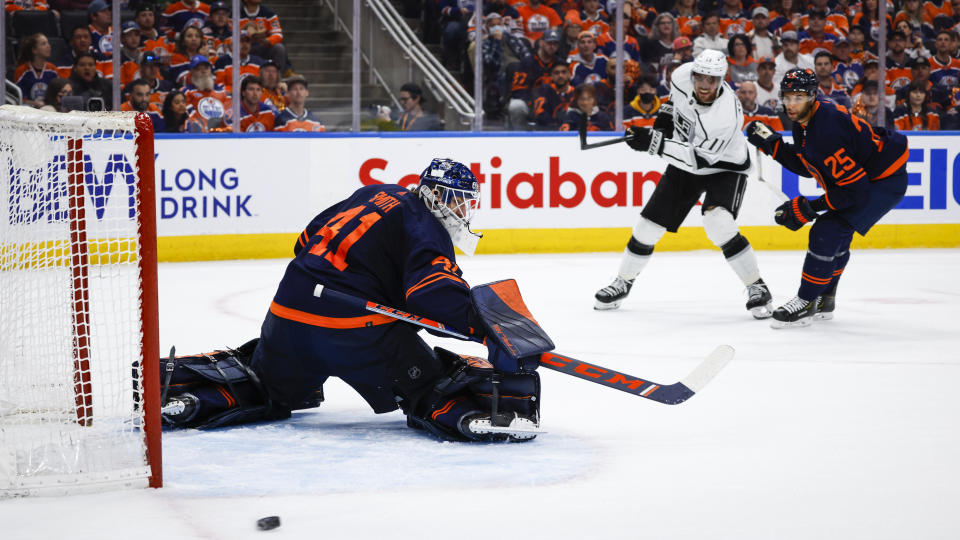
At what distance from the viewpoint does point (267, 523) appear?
2484mm

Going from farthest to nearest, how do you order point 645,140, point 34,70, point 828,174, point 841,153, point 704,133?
point 34,70 → point 645,140 → point 704,133 → point 828,174 → point 841,153

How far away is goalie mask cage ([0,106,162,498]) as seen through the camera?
269 cm

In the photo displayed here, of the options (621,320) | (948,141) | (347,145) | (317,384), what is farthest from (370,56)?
(317,384)

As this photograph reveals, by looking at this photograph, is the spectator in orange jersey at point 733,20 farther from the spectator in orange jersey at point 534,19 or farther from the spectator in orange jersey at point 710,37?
the spectator in orange jersey at point 534,19

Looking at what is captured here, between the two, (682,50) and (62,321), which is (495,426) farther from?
(682,50)

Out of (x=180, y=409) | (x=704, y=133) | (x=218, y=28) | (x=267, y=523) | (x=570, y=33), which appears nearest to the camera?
(x=267, y=523)

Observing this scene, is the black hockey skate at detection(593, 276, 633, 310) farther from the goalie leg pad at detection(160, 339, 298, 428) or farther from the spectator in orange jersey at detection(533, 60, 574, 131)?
the goalie leg pad at detection(160, 339, 298, 428)

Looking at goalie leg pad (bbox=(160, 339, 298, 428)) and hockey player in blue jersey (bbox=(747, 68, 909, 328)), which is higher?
hockey player in blue jersey (bbox=(747, 68, 909, 328))

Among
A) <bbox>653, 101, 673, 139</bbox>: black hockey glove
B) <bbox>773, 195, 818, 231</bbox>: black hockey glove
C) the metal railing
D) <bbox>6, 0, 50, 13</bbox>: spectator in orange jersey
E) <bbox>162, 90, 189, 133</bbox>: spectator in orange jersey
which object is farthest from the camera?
the metal railing

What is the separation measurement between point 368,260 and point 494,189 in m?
4.88

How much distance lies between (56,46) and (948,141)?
5910 mm

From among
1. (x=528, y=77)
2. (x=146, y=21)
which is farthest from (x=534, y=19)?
(x=146, y=21)

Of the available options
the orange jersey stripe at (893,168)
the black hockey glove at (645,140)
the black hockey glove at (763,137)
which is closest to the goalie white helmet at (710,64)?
the black hockey glove at (763,137)

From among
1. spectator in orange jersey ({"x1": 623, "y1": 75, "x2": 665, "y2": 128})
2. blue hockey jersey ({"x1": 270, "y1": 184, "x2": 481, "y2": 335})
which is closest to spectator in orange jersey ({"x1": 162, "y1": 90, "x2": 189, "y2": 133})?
spectator in orange jersey ({"x1": 623, "y1": 75, "x2": 665, "y2": 128})
